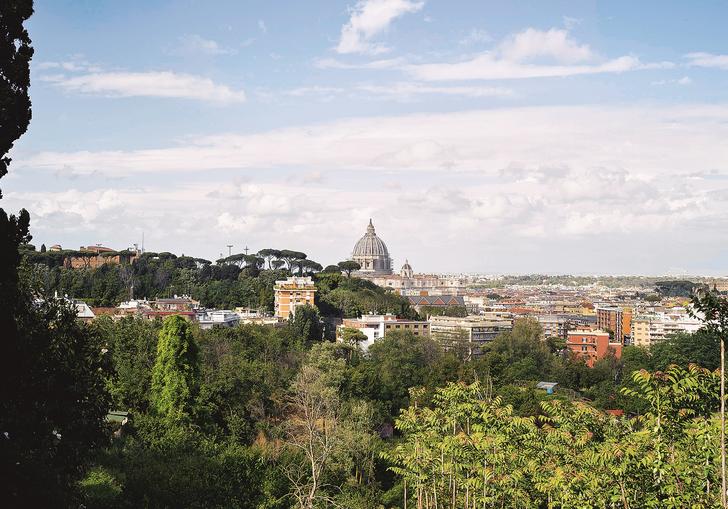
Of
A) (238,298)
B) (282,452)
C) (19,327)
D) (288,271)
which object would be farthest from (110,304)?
(19,327)

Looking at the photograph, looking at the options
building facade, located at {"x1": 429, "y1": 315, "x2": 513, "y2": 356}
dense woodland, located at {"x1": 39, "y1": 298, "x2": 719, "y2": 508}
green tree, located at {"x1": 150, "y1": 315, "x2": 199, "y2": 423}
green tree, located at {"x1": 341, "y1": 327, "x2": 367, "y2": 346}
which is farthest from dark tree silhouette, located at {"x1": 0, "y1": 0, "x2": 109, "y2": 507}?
building facade, located at {"x1": 429, "y1": 315, "x2": 513, "y2": 356}

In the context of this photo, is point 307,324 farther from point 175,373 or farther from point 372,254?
point 372,254

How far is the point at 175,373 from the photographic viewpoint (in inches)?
808

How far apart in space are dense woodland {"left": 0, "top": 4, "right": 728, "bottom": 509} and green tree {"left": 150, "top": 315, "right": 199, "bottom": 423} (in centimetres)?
5

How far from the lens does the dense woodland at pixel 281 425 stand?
8.05 metres

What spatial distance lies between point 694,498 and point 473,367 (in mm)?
25578

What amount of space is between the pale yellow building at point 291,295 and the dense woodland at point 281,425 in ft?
79.7

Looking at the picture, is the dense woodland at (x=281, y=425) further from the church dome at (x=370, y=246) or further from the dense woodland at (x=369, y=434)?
the church dome at (x=370, y=246)

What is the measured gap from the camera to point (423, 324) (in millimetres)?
62656

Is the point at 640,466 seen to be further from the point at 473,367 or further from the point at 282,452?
the point at 473,367

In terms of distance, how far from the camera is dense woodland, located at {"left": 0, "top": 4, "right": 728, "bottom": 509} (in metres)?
8.05

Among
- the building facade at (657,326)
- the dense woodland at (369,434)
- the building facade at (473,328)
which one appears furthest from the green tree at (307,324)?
the building facade at (657,326)

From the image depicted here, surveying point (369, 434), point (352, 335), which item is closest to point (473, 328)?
point (352, 335)

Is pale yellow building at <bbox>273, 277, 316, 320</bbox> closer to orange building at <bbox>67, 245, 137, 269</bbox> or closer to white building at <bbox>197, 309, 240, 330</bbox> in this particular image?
white building at <bbox>197, 309, 240, 330</bbox>
